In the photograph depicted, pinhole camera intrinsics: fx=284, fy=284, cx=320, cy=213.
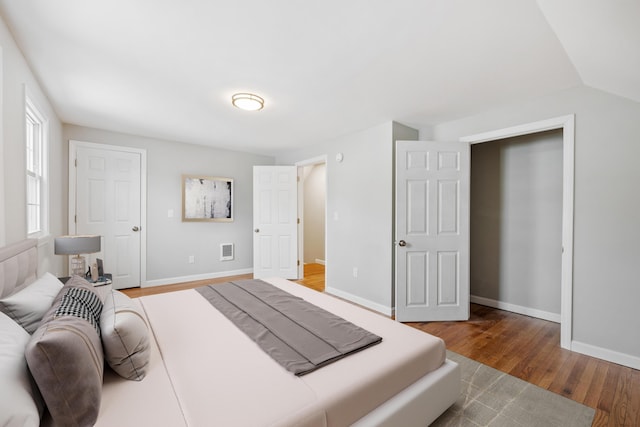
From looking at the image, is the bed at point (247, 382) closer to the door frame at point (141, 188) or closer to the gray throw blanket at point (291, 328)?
the gray throw blanket at point (291, 328)

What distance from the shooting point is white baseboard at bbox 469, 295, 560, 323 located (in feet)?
10.5

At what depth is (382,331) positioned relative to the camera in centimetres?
172

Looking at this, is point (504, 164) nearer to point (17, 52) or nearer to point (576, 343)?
point (576, 343)

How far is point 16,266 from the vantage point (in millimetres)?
1553

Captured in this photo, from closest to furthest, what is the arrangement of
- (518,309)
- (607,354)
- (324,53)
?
(324,53), (607,354), (518,309)

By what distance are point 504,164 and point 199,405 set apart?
3980 millimetres

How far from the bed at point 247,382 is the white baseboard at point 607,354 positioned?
5.27 feet

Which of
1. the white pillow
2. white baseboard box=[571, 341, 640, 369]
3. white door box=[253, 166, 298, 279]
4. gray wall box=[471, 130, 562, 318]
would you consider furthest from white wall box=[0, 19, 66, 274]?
gray wall box=[471, 130, 562, 318]

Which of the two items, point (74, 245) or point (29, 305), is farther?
point (74, 245)

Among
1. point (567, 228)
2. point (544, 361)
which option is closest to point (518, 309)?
point (544, 361)

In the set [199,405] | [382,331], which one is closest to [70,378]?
[199,405]

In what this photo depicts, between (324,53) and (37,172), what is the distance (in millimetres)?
2871

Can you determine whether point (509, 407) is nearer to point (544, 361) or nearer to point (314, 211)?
point (544, 361)

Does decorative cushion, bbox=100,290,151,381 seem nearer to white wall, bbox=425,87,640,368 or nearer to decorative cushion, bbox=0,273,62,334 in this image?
decorative cushion, bbox=0,273,62,334
